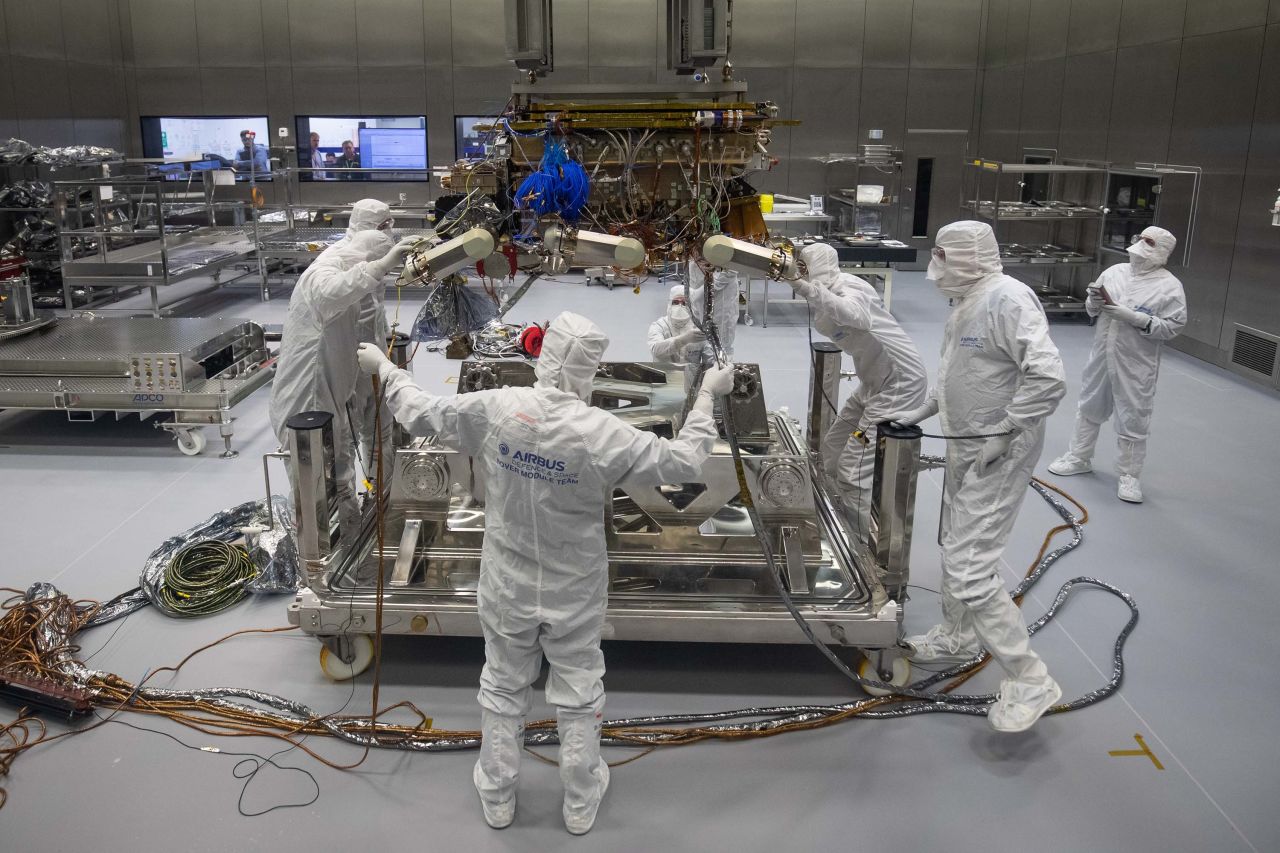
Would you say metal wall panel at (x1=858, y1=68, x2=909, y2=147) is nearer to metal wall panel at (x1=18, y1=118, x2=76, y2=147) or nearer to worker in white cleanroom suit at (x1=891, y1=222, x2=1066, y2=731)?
metal wall panel at (x1=18, y1=118, x2=76, y2=147)

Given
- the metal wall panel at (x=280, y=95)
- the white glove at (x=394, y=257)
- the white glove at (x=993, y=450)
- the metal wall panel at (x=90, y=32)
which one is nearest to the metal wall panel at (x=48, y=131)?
the metal wall panel at (x=90, y=32)

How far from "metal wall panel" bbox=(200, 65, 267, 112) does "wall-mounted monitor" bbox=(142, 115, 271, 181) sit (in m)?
0.10

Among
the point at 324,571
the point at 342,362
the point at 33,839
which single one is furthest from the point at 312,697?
the point at 342,362

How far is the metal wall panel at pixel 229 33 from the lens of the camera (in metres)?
13.9

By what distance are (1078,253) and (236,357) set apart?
9.30m

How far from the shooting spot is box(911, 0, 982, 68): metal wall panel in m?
13.9

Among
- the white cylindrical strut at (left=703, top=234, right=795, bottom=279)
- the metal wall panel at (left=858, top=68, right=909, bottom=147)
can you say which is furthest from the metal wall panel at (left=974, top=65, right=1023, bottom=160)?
the white cylindrical strut at (left=703, top=234, right=795, bottom=279)

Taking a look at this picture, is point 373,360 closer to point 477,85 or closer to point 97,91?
point 477,85

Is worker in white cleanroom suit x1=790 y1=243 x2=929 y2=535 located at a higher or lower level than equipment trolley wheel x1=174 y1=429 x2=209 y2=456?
higher

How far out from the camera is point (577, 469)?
3100 millimetres

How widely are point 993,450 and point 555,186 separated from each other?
2.01 meters

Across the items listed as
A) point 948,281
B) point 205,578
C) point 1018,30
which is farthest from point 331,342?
point 1018,30

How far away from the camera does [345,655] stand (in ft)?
13.5

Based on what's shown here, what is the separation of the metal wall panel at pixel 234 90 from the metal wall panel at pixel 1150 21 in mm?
11140
